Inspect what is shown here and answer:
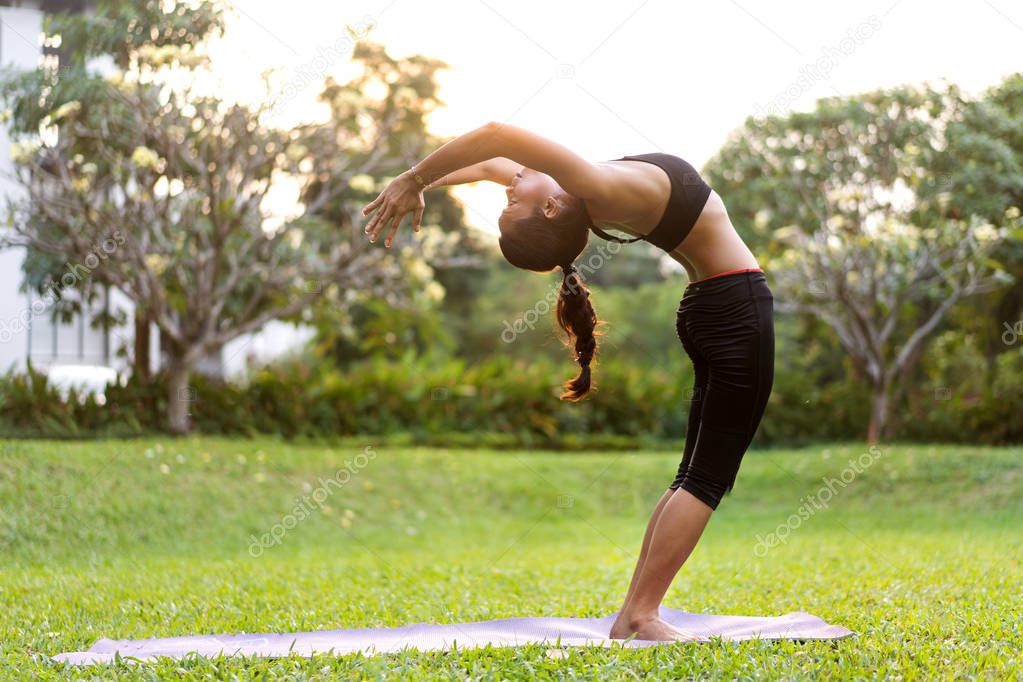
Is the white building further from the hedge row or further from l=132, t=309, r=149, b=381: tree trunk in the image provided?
the hedge row

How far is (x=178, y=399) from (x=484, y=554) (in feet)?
14.0

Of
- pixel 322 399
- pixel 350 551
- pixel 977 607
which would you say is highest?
pixel 322 399

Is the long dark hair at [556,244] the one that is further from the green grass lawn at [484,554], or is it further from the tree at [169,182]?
the tree at [169,182]

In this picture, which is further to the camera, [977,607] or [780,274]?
[780,274]

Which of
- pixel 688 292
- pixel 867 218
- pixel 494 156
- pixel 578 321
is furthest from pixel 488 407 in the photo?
pixel 494 156

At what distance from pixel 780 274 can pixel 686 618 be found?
9.43 meters

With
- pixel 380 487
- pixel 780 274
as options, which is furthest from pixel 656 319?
pixel 380 487

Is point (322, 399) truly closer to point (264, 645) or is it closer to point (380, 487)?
point (380, 487)

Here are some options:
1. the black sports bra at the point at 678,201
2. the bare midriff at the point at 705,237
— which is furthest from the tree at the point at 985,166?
the black sports bra at the point at 678,201

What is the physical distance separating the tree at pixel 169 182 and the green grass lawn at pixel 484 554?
5.59 feet

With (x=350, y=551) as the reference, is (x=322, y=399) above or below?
above

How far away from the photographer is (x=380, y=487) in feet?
30.1

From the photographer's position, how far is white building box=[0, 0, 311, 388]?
10164 mm

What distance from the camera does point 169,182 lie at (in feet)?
31.1
